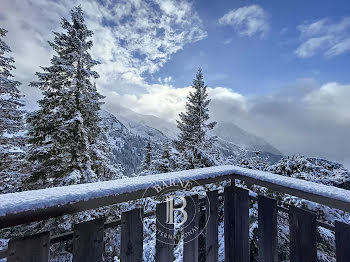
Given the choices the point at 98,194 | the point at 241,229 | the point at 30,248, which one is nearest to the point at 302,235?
the point at 241,229

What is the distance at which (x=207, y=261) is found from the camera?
1.37 meters

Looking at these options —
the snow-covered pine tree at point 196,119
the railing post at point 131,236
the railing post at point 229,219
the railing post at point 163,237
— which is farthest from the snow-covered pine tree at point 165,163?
the railing post at point 131,236

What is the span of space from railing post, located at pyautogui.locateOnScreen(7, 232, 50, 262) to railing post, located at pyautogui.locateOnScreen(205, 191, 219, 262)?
0.91 metres

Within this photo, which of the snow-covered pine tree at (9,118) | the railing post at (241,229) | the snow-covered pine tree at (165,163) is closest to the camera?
the railing post at (241,229)

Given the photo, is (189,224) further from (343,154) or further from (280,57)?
(343,154)

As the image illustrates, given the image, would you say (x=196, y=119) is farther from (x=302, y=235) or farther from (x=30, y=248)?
(x=30, y=248)

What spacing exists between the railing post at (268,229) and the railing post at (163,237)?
0.61m

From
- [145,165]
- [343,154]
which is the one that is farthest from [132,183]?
[343,154]

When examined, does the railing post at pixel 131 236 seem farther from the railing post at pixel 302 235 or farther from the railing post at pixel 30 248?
the railing post at pixel 302 235

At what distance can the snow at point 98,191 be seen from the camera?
0.70 m

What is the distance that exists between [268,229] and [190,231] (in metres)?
0.50

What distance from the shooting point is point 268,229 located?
1291mm

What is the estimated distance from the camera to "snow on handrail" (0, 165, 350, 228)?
0.69 m

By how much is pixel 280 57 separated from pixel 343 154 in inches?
2215
